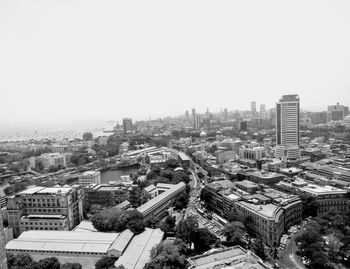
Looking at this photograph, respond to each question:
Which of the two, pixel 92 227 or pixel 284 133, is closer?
pixel 92 227

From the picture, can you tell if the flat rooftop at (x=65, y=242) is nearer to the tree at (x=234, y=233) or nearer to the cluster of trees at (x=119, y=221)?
the cluster of trees at (x=119, y=221)

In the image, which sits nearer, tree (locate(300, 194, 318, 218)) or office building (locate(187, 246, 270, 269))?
office building (locate(187, 246, 270, 269))

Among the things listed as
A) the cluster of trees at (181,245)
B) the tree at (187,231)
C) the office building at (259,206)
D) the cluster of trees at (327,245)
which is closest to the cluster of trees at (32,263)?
the cluster of trees at (181,245)

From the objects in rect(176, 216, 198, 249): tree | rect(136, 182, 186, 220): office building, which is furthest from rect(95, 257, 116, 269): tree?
rect(136, 182, 186, 220): office building

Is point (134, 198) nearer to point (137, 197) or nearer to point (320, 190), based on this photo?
point (137, 197)

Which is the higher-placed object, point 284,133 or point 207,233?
point 284,133

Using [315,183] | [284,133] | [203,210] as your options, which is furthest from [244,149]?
[203,210]

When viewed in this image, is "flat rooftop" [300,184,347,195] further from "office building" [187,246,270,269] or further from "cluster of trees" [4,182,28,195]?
"cluster of trees" [4,182,28,195]

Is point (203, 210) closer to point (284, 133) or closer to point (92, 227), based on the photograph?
point (92, 227)
